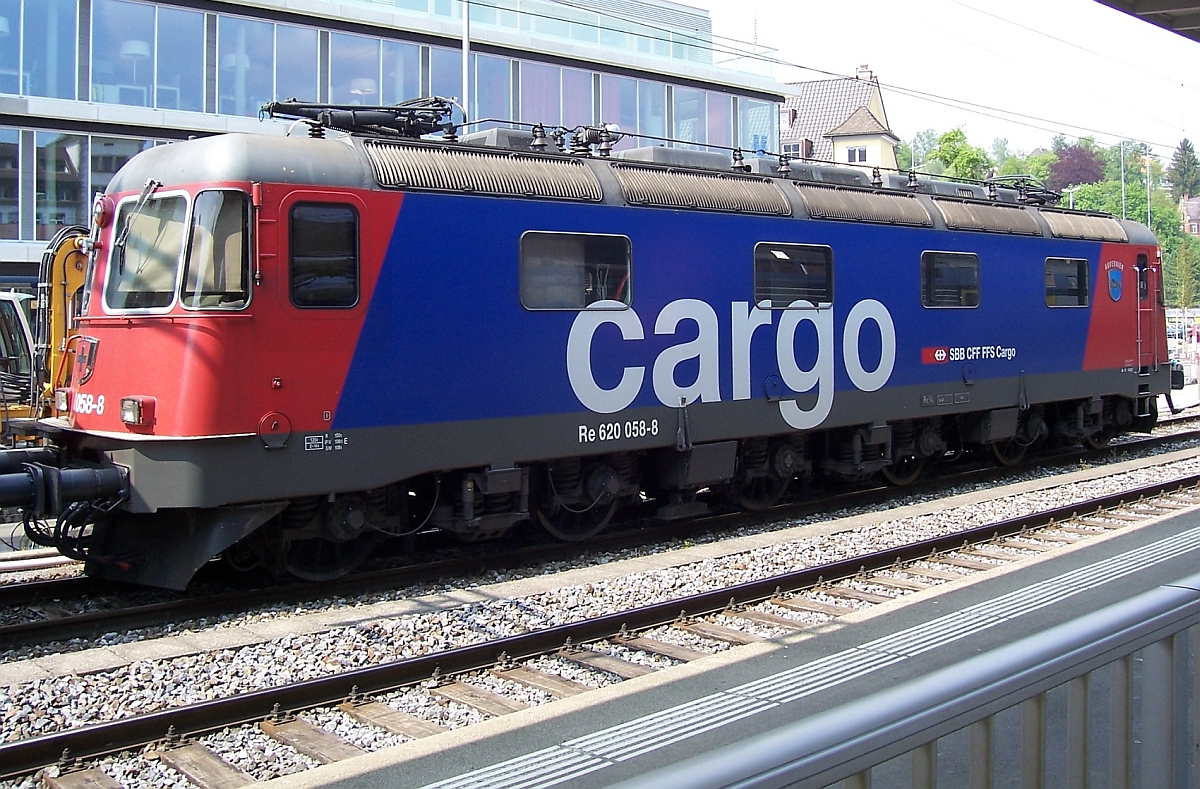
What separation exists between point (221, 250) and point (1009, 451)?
38.2ft

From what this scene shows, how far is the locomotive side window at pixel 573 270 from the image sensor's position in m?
9.75

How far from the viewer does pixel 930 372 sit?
533 inches

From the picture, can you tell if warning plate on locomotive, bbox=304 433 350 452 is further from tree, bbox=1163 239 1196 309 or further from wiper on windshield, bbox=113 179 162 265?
tree, bbox=1163 239 1196 309

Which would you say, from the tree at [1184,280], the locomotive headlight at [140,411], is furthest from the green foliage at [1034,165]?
the locomotive headlight at [140,411]

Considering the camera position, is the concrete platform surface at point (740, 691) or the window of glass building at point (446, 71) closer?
the concrete platform surface at point (740, 691)

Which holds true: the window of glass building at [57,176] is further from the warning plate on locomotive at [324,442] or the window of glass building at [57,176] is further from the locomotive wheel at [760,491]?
the warning plate on locomotive at [324,442]

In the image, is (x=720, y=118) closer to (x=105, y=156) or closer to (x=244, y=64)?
(x=244, y=64)

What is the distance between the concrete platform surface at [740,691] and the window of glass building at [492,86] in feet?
77.8

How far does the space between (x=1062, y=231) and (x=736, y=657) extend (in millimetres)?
11130

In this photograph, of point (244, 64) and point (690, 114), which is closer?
point (244, 64)

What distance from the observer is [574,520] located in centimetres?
1107

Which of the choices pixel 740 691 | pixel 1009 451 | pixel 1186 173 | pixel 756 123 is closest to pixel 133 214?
pixel 740 691

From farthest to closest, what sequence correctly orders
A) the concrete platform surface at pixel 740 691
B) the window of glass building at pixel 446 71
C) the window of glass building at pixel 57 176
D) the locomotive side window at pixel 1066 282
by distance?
1. the window of glass building at pixel 446 71
2. the window of glass building at pixel 57 176
3. the locomotive side window at pixel 1066 282
4. the concrete platform surface at pixel 740 691

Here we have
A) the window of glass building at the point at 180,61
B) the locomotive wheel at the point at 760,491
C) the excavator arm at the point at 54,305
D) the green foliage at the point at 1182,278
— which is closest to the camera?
the excavator arm at the point at 54,305
